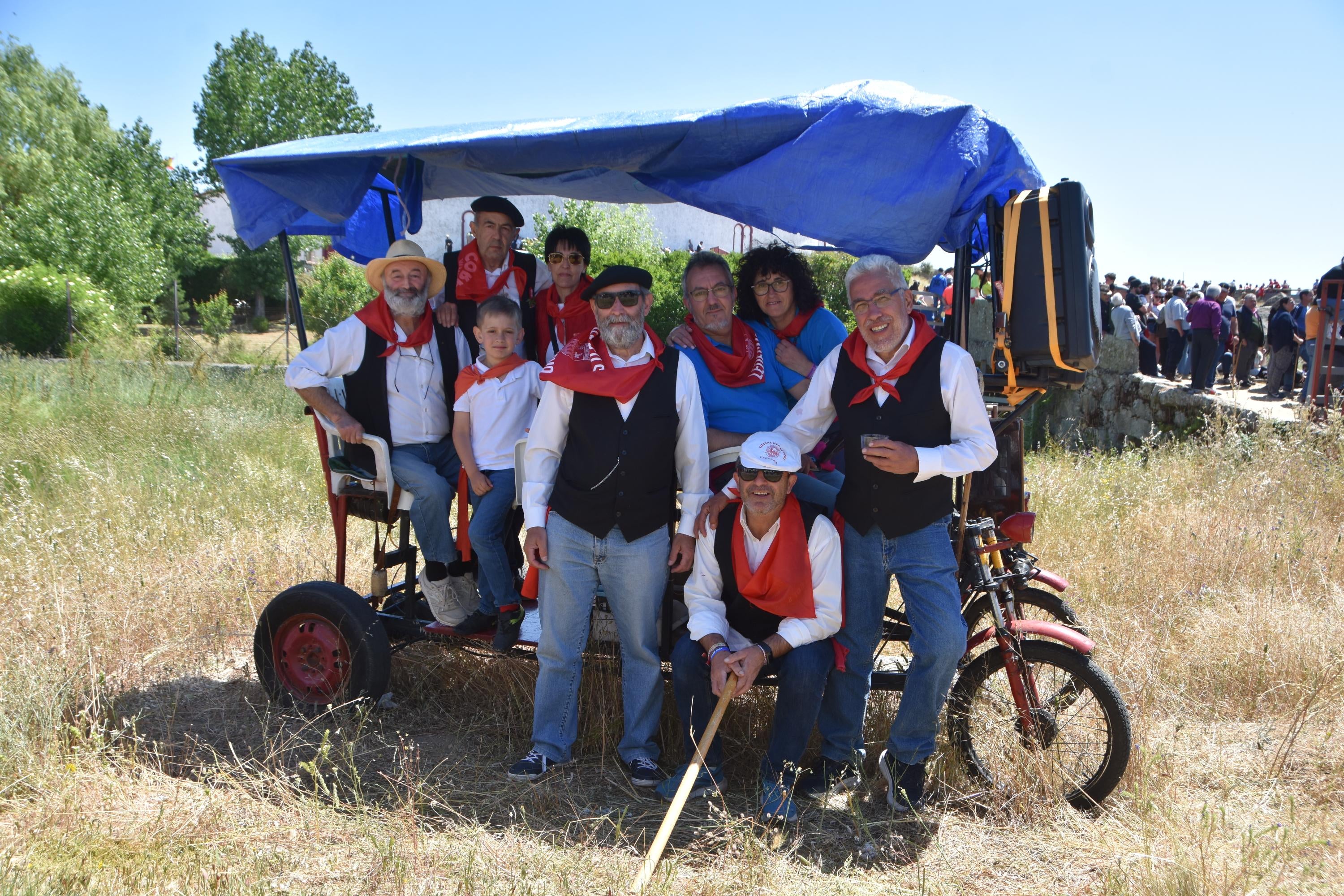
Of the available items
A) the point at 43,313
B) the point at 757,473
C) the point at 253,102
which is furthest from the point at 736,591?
the point at 253,102

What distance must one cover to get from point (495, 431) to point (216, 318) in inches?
856

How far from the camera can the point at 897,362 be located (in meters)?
3.38

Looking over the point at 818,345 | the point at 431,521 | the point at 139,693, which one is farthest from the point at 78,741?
the point at 818,345

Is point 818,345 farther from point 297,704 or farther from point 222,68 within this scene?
point 222,68

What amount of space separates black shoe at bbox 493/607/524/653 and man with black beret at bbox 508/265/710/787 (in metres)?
0.34

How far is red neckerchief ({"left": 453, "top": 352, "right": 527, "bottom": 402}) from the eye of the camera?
409 centimetres

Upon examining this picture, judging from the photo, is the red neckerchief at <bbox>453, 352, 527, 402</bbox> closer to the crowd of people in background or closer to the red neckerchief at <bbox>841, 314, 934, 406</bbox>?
the red neckerchief at <bbox>841, 314, 934, 406</bbox>

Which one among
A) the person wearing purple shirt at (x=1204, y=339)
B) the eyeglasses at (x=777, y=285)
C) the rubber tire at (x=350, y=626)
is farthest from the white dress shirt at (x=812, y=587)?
the person wearing purple shirt at (x=1204, y=339)

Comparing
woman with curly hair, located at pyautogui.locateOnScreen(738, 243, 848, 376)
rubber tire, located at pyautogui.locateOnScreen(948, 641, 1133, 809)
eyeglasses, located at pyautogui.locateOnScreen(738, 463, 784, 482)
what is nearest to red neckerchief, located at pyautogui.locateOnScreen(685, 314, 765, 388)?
woman with curly hair, located at pyautogui.locateOnScreen(738, 243, 848, 376)

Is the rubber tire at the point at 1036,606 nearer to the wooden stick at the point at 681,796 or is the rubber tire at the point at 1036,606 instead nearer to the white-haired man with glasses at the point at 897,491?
the white-haired man with glasses at the point at 897,491

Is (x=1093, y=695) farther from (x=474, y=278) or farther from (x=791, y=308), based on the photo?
(x=474, y=278)

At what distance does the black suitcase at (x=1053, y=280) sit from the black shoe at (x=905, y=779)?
5.16 feet

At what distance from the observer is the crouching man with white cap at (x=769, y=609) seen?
11.2 ft

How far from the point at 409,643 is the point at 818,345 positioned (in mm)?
2402
